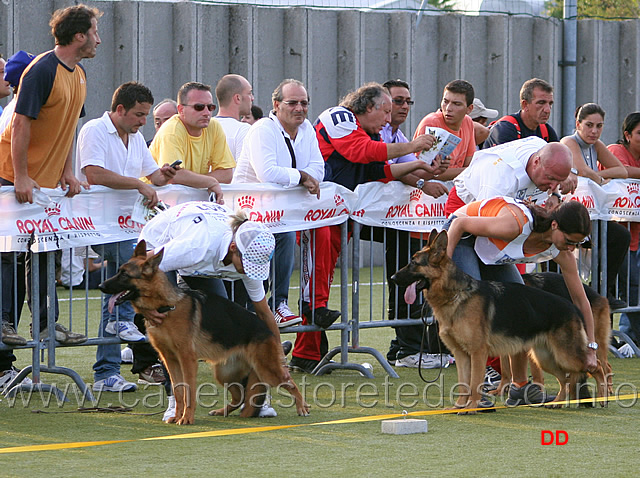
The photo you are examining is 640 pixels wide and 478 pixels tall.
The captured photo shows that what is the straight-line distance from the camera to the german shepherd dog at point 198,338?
5691 millimetres

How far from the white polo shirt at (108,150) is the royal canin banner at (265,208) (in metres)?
0.21

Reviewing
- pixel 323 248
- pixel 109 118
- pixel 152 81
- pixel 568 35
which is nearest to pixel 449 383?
pixel 323 248

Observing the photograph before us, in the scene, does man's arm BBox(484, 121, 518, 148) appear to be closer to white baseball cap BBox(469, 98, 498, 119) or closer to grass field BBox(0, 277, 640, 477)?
white baseball cap BBox(469, 98, 498, 119)

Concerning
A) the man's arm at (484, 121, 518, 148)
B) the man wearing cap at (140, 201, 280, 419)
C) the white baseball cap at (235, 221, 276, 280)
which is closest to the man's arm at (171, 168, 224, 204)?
the man wearing cap at (140, 201, 280, 419)

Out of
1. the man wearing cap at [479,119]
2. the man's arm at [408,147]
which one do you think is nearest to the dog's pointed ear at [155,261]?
the man's arm at [408,147]

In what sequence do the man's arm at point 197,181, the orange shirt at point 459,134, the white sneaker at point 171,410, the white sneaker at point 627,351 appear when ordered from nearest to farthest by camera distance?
the white sneaker at point 171,410 → the man's arm at point 197,181 → the orange shirt at point 459,134 → the white sneaker at point 627,351

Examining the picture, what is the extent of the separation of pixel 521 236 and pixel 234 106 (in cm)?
355

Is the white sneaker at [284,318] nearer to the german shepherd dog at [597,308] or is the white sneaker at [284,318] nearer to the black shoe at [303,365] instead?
the black shoe at [303,365]

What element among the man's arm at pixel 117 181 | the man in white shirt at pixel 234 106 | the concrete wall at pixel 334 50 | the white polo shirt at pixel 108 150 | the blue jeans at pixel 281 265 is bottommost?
the blue jeans at pixel 281 265

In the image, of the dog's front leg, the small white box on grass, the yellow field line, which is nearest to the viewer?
the yellow field line

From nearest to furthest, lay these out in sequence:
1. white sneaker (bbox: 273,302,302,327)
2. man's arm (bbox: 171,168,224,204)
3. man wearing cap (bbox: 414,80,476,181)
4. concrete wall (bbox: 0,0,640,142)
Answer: man's arm (bbox: 171,168,224,204)
white sneaker (bbox: 273,302,302,327)
man wearing cap (bbox: 414,80,476,181)
concrete wall (bbox: 0,0,640,142)

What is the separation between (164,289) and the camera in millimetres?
5734

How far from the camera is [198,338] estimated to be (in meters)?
5.84

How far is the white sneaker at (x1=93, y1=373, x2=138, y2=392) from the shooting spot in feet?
23.2
